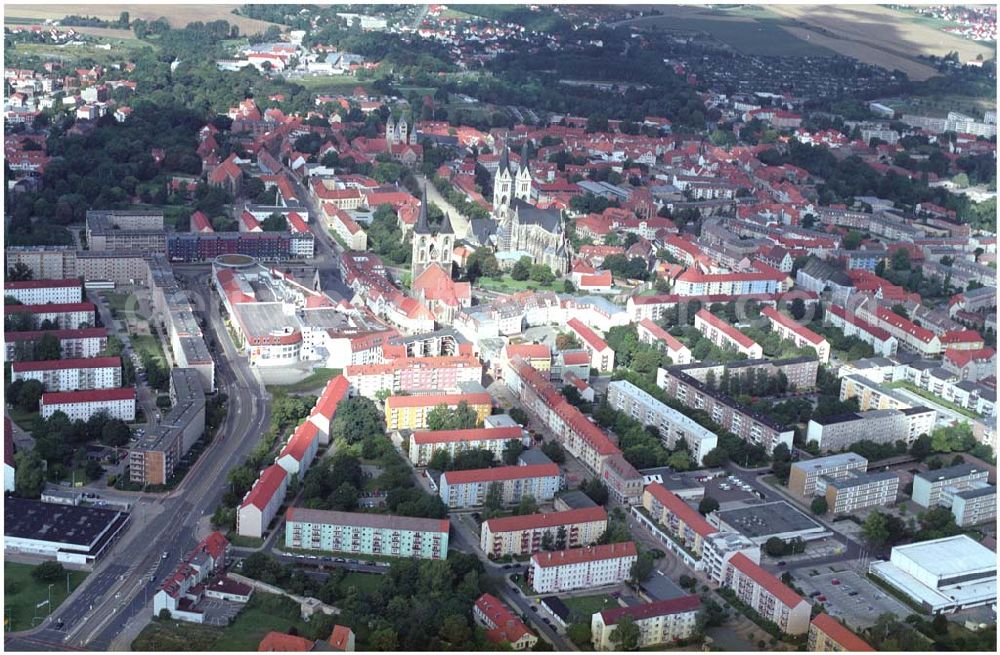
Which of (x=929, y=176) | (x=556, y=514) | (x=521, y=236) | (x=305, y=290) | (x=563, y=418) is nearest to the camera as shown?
(x=556, y=514)

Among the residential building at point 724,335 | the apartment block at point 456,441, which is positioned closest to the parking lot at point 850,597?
the apartment block at point 456,441

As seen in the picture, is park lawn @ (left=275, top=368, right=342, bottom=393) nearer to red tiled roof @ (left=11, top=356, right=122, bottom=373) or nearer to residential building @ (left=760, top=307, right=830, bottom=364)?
red tiled roof @ (left=11, top=356, right=122, bottom=373)

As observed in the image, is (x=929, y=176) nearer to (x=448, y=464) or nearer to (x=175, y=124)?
(x=175, y=124)

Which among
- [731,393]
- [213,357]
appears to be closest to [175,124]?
[213,357]

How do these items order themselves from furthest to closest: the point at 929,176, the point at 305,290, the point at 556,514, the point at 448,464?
the point at 929,176
the point at 305,290
the point at 448,464
the point at 556,514

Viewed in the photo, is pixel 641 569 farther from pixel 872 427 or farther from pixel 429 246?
pixel 429 246

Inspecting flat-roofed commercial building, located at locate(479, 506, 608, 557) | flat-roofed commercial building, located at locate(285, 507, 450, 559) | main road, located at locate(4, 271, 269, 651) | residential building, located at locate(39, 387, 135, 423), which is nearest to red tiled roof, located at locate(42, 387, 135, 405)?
residential building, located at locate(39, 387, 135, 423)

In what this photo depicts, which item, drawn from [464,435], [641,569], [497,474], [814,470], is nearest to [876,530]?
[814,470]

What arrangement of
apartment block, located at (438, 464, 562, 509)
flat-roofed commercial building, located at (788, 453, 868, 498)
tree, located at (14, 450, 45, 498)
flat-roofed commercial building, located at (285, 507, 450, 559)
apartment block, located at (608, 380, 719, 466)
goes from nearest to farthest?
flat-roofed commercial building, located at (285, 507, 450, 559) → tree, located at (14, 450, 45, 498) → apartment block, located at (438, 464, 562, 509) → flat-roofed commercial building, located at (788, 453, 868, 498) → apartment block, located at (608, 380, 719, 466)
